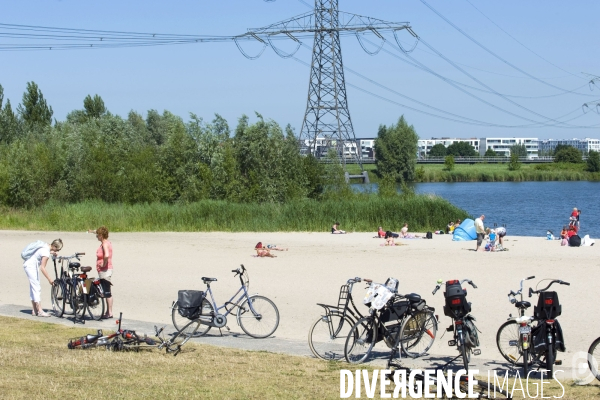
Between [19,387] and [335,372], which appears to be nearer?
[19,387]

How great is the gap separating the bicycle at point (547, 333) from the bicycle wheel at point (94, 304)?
334 inches

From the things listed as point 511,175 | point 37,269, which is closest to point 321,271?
point 37,269

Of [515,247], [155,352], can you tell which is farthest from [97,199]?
[155,352]

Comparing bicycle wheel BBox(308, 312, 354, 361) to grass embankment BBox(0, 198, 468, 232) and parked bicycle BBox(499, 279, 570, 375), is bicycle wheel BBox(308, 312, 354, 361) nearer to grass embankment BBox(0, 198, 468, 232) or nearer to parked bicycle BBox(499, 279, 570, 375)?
parked bicycle BBox(499, 279, 570, 375)

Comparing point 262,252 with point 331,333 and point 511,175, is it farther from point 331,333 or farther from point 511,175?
point 511,175

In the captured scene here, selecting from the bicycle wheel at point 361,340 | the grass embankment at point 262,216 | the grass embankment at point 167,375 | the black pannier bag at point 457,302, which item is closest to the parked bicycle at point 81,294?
the grass embankment at point 167,375

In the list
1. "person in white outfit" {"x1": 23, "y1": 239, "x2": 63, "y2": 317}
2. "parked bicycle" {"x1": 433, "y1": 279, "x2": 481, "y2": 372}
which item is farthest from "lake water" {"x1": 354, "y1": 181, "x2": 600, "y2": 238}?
"parked bicycle" {"x1": 433, "y1": 279, "x2": 481, "y2": 372}

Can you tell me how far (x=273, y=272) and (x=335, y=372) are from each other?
13.1 metres

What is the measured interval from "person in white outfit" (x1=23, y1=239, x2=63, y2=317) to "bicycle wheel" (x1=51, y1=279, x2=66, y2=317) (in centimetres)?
17

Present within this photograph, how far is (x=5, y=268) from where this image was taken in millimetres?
25219

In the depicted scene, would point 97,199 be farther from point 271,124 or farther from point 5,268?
point 5,268

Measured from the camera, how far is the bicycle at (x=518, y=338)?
10.2 meters

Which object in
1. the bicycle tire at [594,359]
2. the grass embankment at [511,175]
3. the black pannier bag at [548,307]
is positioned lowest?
the bicycle tire at [594,359]

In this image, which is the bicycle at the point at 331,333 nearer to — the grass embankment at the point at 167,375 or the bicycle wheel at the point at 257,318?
the grass embankment at the point at 167,375
